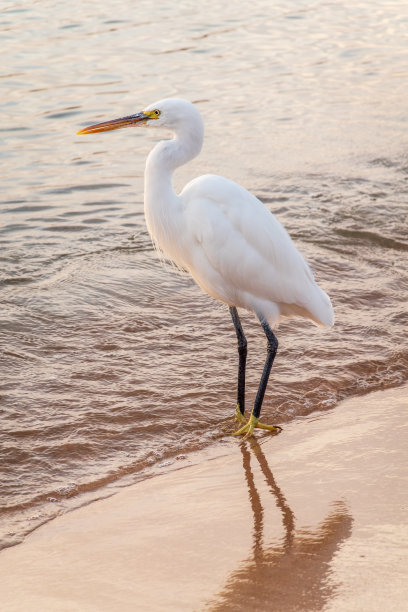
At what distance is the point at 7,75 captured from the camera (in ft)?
35.5

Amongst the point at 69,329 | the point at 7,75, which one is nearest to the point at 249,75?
the point at 7,75

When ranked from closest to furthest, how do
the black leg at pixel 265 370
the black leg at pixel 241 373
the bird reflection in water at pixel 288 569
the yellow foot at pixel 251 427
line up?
the bird reflection in water at pixel 288 569 → the yellow foot at pixel 251 427 → the black leg at pixel 265 370 → the black leg at pixel 241 373

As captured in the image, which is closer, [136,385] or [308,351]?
[136,385]

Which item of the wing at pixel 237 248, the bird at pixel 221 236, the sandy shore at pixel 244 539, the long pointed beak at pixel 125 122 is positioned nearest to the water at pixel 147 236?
the sandy shore at pixel 244 539

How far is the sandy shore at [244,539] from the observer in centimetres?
260

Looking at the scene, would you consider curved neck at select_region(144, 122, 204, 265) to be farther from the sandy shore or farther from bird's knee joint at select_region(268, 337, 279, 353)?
the sandy shore

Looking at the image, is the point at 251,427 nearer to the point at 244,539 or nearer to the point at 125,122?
the point at 244,539

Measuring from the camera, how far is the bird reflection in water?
2566 mm

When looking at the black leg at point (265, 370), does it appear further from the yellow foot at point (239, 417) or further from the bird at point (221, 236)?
the yellow foot at point (239, 417)

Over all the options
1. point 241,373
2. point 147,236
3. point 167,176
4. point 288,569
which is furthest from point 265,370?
point 147,236

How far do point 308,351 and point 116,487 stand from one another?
1746 millimetres

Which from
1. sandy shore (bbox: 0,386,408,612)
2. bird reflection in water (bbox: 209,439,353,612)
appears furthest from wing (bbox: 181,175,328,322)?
bird reflection in water (bbox: 209,439,353,612)

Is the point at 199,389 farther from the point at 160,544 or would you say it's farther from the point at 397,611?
the point at 397,611

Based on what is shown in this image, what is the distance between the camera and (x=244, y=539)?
118 inches
